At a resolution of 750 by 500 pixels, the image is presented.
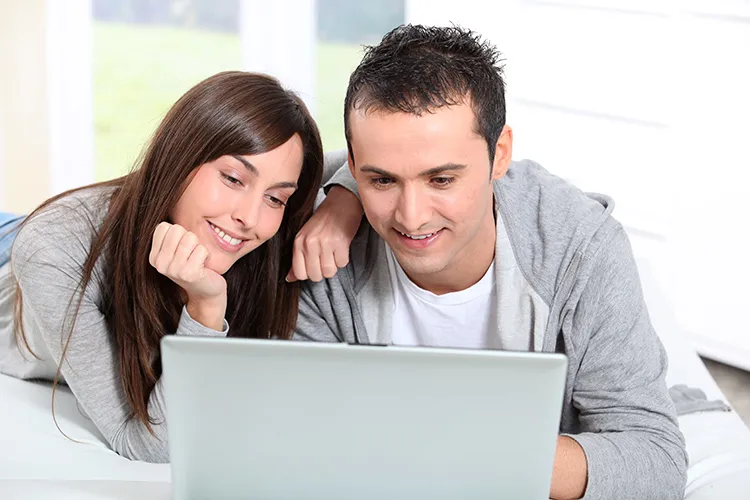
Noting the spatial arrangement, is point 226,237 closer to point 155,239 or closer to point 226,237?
point 226,237

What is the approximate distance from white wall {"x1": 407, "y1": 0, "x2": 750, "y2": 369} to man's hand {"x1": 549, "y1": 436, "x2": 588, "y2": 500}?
1699 millimetres

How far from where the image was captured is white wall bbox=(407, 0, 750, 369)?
294 centimetres

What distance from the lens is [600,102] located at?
330 centimetres

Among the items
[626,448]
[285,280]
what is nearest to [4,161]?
[285,280]

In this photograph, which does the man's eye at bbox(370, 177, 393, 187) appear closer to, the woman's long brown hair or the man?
the man

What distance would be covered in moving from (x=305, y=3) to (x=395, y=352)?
349 cm

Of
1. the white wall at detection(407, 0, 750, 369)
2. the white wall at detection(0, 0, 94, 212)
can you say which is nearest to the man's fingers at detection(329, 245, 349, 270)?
the white wall at detection(407, 0, 750, 369)

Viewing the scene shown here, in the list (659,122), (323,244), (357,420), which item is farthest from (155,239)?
(659,122)

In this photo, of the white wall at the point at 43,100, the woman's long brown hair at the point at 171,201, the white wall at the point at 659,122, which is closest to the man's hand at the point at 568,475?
the woman's long brown hair at the point at 171,201

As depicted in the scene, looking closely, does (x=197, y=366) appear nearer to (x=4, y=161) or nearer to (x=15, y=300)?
(x=15, y=300)

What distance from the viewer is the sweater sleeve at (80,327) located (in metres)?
1.70

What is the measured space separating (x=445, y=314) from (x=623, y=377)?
1.16 ft

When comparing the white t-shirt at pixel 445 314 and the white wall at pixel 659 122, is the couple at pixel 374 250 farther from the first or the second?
the white wall at pixel 659 122

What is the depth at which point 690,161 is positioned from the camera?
305 centimetres
